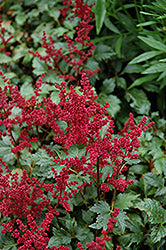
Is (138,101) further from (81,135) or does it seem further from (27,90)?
(81,135)

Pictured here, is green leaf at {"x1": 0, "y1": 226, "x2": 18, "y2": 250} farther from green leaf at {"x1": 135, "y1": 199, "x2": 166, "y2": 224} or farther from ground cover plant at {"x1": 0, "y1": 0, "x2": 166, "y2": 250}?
green leaf at {"x1": 135, "y1": 199, "x2": 166, "y2": 224}

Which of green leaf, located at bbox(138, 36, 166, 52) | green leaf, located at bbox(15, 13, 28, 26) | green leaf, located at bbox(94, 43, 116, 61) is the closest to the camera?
green leaf, located at bbox(138, 36, 166, 52)

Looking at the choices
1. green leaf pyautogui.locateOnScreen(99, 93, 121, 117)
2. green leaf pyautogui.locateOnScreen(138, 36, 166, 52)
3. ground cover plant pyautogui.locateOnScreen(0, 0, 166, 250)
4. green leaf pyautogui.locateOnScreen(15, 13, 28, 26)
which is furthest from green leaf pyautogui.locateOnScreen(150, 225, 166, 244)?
green leaf pyautogui.locateOnScreen(15, 13, 28, 26)

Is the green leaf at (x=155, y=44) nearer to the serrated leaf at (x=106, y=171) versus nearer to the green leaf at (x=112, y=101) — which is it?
the green leaf at (x=112, y=101)

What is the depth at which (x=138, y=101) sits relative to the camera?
2365 millimetres

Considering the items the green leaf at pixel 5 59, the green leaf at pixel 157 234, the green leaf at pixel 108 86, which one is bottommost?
the green leaf at pixel 157 234

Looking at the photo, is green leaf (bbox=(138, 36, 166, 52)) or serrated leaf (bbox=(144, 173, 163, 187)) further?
green leaf (bbox=(138, 36, 166, 52))

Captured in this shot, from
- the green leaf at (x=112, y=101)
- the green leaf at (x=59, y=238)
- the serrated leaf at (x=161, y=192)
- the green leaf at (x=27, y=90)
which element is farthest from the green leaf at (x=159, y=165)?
the green leaf at (x=27, y=90)

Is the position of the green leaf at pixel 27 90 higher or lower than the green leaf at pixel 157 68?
higher

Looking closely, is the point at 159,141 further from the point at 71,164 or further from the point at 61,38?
the point at 61,38

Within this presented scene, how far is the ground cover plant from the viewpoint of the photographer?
1323 millimetres

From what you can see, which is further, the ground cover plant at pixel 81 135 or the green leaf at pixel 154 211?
the green leaf at pixel 154 211

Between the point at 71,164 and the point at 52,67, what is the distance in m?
1.22

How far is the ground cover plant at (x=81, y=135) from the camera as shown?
1.32 meters
